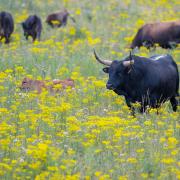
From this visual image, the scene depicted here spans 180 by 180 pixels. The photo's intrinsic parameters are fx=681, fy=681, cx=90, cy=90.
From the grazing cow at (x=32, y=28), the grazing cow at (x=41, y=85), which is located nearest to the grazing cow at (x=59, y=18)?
the grazing cow at (x=32, y=28)

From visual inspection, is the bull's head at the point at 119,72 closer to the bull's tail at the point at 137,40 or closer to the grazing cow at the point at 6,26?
the bull's tail at the point at 137,40

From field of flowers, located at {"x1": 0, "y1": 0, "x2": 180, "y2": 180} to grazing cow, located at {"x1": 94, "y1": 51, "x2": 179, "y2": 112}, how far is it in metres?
0.30

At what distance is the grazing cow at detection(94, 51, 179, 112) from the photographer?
1136 cm

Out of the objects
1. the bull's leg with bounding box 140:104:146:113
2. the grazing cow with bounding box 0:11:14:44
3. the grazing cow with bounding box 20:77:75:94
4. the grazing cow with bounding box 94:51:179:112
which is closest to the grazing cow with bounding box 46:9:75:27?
the grazing cow with bounding box 0:11:14:44

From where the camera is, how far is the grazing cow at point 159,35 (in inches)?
720

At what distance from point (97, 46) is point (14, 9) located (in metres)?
6.09

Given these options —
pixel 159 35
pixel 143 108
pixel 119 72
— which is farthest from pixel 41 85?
pixel 159 35

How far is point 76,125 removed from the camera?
980 cm

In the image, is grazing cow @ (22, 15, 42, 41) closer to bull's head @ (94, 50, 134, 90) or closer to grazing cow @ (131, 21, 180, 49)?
grazing cow @ (131, 21, 180, 49)

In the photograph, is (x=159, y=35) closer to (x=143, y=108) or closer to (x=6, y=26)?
(x=6, y=26)

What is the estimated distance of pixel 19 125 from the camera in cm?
1005

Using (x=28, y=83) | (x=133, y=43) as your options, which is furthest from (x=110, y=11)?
(x=28, y=83)

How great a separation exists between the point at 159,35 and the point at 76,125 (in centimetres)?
918

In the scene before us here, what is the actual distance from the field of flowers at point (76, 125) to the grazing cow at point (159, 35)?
597 mm
